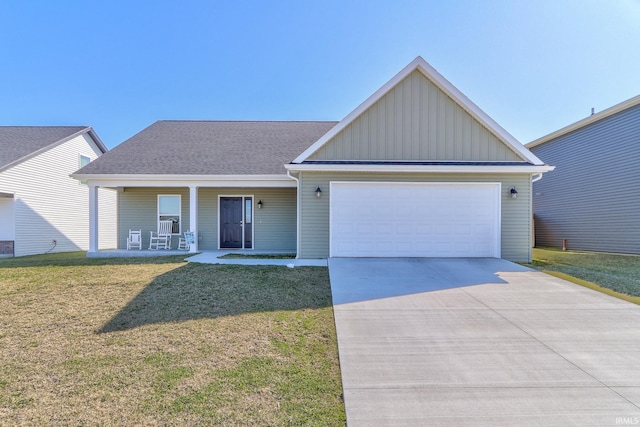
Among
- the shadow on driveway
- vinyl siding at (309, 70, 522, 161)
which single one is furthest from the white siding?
the shadow on driveway

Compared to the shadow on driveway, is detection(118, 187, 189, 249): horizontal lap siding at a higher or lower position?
higher

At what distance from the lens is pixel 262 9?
11.7 metres

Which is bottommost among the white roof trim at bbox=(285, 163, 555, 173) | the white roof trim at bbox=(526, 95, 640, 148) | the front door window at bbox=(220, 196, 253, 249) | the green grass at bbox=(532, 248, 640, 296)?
the green grass at bbox=(532, 248, 640, 296)

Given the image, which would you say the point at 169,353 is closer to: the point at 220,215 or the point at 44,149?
the point at 220,215

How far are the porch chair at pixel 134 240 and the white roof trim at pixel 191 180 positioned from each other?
2072 millimetres

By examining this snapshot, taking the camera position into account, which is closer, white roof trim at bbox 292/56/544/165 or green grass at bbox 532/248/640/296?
green grass at bbox 532/248/640/296

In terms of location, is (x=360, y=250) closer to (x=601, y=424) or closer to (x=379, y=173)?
(x=379, y=173)

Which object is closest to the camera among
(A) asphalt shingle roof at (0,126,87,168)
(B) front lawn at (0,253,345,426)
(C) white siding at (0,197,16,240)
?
(B) front lawn at (0,253,345,426)

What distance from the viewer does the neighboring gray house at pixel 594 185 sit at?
38.6 feet

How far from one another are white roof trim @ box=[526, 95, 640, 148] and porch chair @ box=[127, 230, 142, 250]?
1837cm

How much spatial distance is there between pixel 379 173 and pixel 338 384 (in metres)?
6.72

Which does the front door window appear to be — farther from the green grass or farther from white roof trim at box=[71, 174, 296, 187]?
the green grass

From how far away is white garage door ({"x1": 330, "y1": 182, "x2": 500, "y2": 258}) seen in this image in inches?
354

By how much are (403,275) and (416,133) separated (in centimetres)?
432
